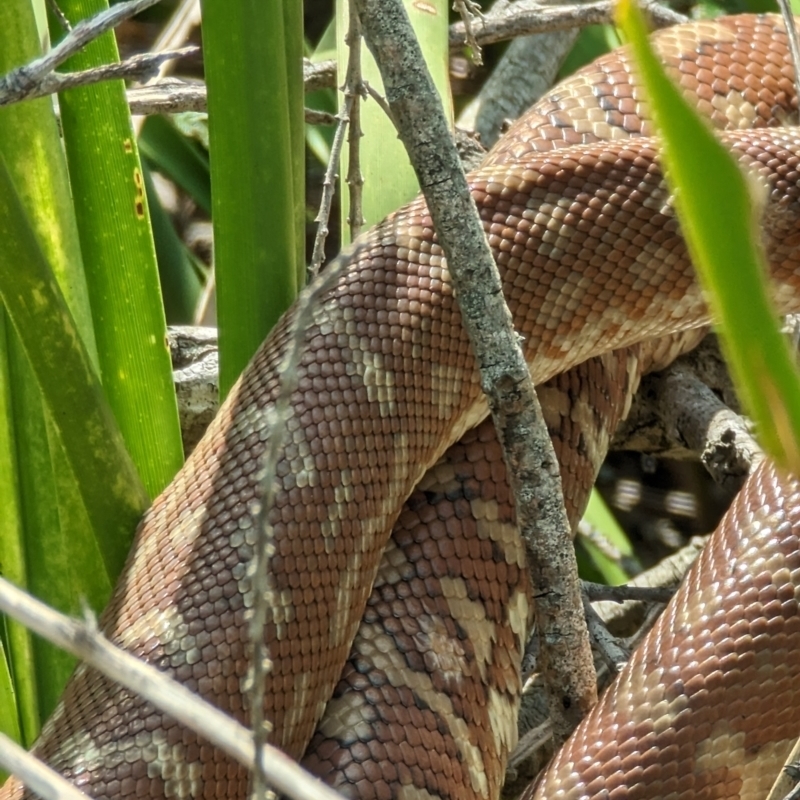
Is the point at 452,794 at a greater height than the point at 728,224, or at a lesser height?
lesser

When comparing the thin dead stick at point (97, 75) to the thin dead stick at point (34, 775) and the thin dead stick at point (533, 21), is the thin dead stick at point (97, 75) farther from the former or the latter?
the thin dead stick at point (533, 21)

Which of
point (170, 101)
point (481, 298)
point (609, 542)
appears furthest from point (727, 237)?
point (609, 542)

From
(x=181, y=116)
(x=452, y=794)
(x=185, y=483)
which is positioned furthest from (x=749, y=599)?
(x=181, y=116)

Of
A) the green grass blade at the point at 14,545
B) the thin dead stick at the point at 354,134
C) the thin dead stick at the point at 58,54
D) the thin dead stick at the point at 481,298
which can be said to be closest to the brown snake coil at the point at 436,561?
the thin dead stick at the point at 354,134

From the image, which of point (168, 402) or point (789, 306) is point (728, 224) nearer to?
point (168, 402)

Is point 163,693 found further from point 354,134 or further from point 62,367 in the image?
point 354,134

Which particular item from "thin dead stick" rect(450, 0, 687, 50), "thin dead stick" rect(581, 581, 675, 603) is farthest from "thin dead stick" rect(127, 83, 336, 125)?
"thin dead stick" rect(581, 581, 675, 603)

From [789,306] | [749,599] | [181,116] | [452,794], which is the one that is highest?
[181,116]
